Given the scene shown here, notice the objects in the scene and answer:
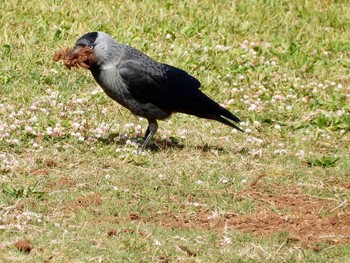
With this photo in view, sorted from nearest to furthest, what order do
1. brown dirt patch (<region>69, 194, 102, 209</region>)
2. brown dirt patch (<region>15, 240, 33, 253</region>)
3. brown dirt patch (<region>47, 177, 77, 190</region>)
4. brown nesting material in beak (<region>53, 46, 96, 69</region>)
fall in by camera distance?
brown dirt patch (<region>15, 240, 33, 253</region>) < brown dirt patch (<region>69, 194, 102, 209</region>) < brown dirt patch (<region>47, 177, 77, 190</region>) < brown nesting material in beak (<region>53, 46, 96, 69</region>)

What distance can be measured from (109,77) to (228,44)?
3.34 meters

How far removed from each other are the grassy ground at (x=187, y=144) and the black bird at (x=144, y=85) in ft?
1.04

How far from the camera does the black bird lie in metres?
7.70

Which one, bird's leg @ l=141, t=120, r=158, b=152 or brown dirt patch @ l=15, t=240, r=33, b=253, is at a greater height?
brown dirt patch @ l=15, t=240, r=33, b=253

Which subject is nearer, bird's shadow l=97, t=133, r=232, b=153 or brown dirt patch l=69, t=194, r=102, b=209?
brown dirt patch l=69, t=194, r=102, b=209

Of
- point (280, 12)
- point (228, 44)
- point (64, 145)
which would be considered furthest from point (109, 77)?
point (280, 12)

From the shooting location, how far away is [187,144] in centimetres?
805

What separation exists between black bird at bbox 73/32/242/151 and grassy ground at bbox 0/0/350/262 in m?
0.32

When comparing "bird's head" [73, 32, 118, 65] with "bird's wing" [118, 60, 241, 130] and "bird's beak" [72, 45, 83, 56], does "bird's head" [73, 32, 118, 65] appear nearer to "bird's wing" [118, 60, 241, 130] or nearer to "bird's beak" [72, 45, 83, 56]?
"bird's beak" [72, 45, 83, 56]

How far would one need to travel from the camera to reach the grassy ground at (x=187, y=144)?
19.0 ft

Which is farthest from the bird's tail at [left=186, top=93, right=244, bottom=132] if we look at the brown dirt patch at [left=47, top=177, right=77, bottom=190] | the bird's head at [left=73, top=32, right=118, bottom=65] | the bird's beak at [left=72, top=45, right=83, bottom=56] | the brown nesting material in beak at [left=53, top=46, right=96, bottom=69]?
the brown dirt patch at [left=47, top=177, right=77, bottom=190]

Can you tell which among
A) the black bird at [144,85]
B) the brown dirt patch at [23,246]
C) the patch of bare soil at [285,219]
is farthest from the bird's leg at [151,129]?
the brown dirt patch at [23,246]

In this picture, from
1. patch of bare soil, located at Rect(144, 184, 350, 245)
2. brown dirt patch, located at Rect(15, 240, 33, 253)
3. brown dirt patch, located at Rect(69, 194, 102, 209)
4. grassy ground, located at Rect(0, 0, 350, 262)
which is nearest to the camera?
brown dirt patch, located at Rect(15, 240, 33, 253)

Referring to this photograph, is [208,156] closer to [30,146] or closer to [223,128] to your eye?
[223,128]
